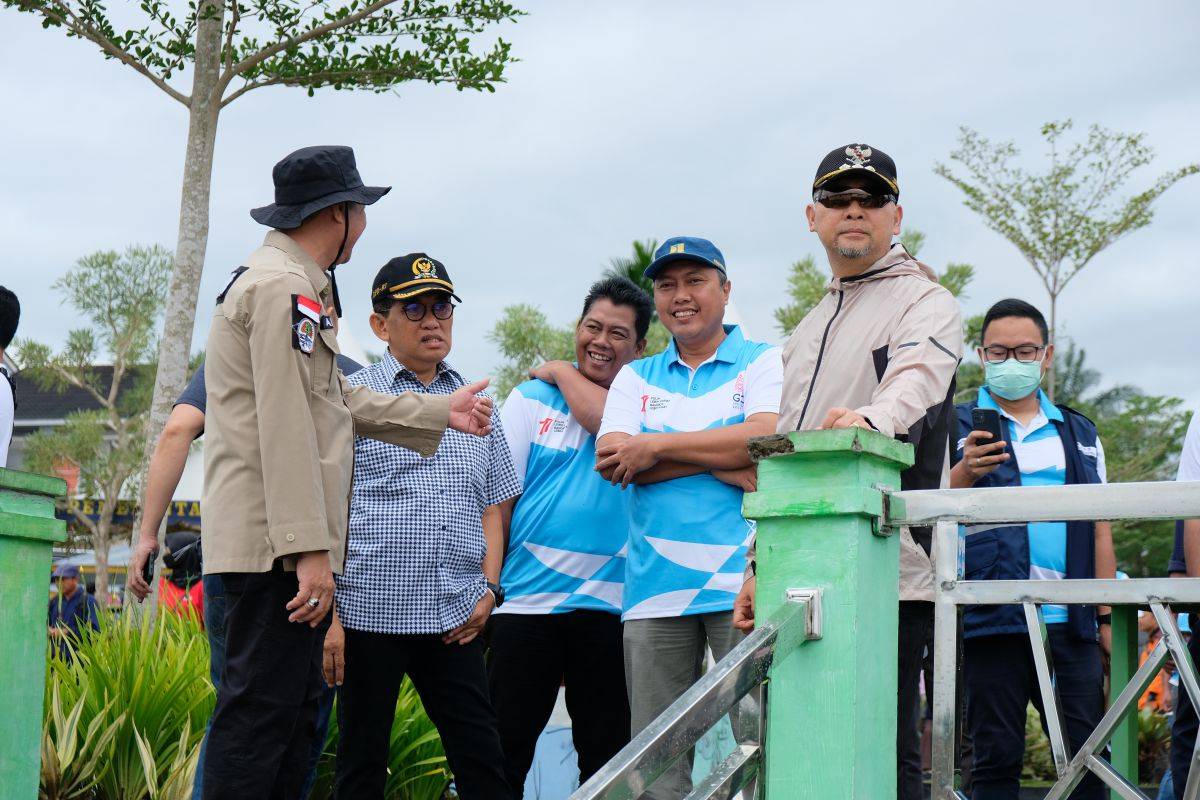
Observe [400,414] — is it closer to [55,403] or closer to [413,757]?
[413,757]

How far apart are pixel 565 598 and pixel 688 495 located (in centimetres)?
67

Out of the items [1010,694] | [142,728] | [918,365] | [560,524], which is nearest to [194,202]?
[142,728]

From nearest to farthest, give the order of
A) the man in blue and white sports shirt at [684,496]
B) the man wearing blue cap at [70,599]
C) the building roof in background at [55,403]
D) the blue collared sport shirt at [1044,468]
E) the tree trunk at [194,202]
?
the man in blue and white sports shirt at [684,496], the blue collared sport shirt at [1044,468], the tree trunk at [194,202], the man wearing blue cap at [70,599], the building roof in background at [55,403]

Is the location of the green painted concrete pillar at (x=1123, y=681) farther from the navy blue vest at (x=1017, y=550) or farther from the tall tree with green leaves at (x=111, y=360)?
the tall tree with green leaves at (x=111, y=360)

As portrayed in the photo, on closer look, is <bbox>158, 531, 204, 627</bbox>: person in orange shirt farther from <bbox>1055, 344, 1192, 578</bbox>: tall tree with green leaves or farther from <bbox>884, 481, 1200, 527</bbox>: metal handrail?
<bbox>1055, 344, 1192, 578</bbox>: tall tree with green leaves

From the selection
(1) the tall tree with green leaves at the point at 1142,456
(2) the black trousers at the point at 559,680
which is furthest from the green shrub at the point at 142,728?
(1) the tall tree with green leaves at the point at 1142,456

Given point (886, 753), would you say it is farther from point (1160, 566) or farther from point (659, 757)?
point (1160, 566)

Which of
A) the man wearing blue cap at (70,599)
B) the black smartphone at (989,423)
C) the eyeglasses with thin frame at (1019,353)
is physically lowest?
the man wearing blue cap at (70,599)

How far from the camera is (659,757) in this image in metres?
1.98

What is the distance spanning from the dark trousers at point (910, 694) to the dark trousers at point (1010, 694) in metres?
1.12

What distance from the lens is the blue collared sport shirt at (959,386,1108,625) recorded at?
4.07 metres

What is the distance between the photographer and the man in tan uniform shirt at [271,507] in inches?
116

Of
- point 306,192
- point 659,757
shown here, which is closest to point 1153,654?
point 659,757

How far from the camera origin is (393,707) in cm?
387
